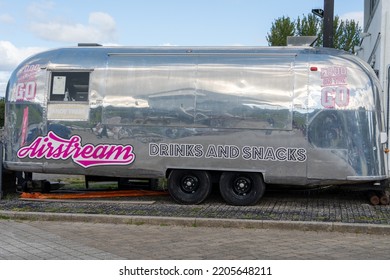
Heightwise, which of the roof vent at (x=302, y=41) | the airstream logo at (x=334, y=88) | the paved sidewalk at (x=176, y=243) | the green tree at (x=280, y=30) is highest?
the green tree at (x=280, y=30)

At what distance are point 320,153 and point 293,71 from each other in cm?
160

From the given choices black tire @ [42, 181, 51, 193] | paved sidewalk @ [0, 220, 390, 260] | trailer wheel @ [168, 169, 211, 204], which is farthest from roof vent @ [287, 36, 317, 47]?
black tire @ [42, 181, 51, 193]

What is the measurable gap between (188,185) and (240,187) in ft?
→ 3.33

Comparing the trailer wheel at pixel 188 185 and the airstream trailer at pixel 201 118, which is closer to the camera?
the airstream trailer at pixel 201 118

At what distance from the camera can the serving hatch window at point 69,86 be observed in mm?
10508

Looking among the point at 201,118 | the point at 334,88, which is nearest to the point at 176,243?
the point at 201,118

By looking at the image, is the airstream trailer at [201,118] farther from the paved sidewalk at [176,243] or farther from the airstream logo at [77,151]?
the paved sidewalk at [176,243]

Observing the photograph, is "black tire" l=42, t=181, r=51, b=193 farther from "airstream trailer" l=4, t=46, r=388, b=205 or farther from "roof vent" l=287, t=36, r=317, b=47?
"roof vent" l=287, t=36, r=317, b=47

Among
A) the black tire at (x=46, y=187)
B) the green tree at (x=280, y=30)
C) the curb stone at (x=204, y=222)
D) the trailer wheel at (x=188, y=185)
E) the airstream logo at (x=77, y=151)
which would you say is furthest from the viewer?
the green tree at (x=280, y=30)

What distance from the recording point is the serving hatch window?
1051 cm

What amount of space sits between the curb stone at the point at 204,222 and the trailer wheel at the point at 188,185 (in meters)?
1.44

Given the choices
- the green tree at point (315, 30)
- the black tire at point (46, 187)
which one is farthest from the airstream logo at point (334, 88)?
the green tree at point (315, 30)

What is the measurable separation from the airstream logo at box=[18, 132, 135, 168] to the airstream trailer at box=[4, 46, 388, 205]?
0.07 feet
